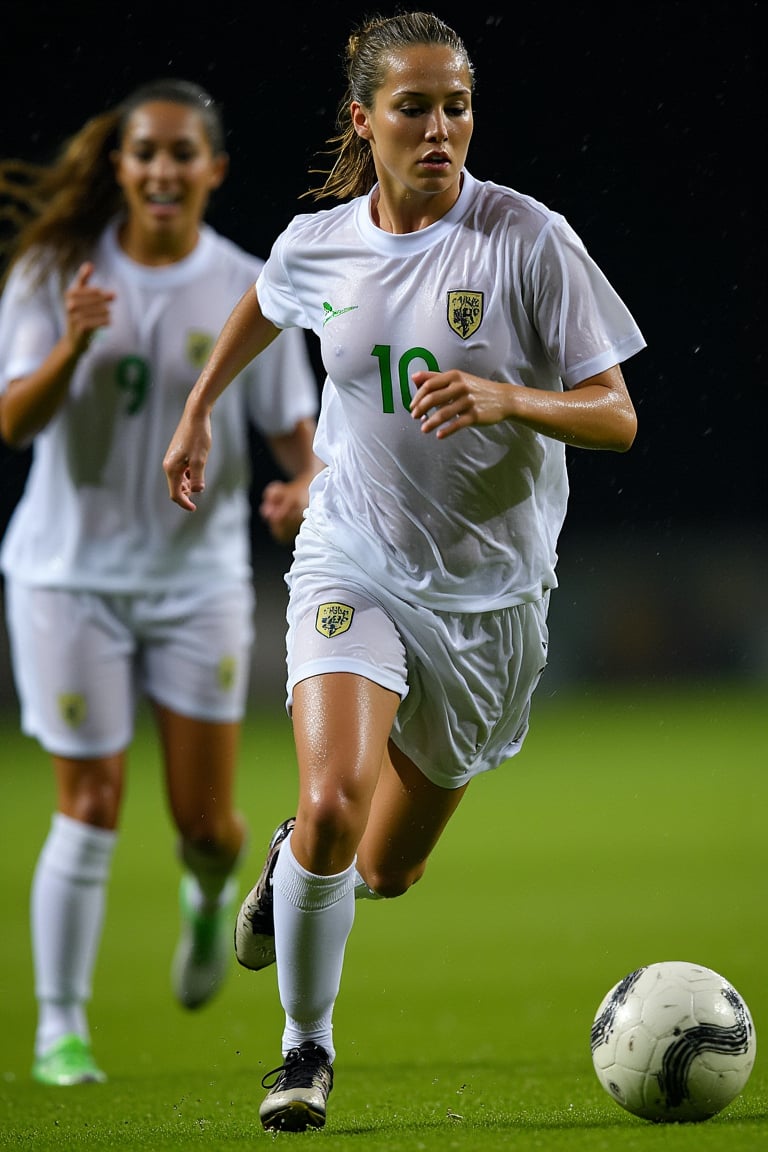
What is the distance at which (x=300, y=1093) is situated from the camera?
4.01 meters

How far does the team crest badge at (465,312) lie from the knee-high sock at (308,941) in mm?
1266

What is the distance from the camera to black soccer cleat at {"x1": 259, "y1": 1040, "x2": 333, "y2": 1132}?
3994mm

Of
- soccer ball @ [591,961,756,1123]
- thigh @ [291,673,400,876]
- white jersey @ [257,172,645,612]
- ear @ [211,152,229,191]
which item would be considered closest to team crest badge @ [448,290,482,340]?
white jersey @ [257,172,645,612]

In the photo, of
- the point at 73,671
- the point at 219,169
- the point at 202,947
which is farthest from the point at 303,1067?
the point at 219,169

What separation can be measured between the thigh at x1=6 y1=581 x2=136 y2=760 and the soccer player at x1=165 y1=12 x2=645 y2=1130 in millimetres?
1837

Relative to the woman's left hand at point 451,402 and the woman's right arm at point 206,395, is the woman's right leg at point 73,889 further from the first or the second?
the woman's left hand at point 451,402

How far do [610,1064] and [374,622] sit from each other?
3.77ft

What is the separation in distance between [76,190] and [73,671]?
1766 millimetres

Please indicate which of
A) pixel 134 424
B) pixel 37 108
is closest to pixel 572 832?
pixel 37 108

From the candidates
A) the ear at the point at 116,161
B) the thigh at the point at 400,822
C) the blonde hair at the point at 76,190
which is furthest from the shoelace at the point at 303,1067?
the ear at the point at 116,161

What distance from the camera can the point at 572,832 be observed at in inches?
509

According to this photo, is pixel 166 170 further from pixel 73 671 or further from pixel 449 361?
pixel 449 361

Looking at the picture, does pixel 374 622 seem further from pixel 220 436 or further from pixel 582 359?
pixel 220 436

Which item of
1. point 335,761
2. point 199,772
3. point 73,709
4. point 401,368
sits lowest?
point 199,772
